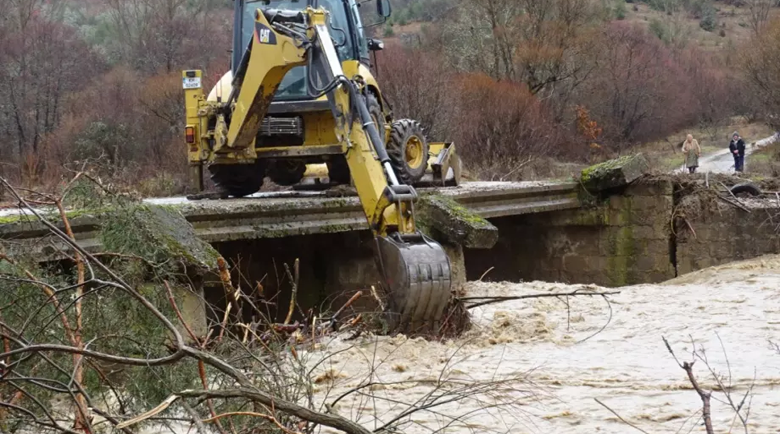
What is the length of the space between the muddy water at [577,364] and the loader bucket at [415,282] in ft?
0.97

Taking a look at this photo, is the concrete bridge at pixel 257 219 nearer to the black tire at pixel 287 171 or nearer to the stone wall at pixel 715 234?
the black tire at pixel 287 171

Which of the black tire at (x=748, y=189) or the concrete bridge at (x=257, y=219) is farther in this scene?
the black tire at (x=748, y=189)

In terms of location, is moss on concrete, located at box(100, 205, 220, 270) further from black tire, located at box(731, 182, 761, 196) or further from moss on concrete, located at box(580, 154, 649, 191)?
black tire, located at box(731, 182, 761, 196)

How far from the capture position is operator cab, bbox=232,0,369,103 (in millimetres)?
12992

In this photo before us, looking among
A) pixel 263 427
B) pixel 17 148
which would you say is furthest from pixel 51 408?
pixel 17 148

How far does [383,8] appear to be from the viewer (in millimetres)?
12719

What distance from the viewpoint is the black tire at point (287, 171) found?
13.9m

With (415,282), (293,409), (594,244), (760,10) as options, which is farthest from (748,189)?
(760,10)

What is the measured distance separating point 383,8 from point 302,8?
1076 mm

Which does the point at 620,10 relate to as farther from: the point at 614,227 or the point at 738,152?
the point at 614,227

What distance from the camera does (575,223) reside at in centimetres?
1689

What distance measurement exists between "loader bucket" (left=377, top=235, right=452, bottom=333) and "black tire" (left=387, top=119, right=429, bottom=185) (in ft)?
Answer: 14.2

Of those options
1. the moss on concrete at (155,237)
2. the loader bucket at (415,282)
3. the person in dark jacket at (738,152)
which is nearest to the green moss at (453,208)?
the loader bucket at (415,282)

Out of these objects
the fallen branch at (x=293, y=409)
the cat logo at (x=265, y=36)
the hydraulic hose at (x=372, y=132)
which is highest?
the cat logo at (x=265, y=36)
